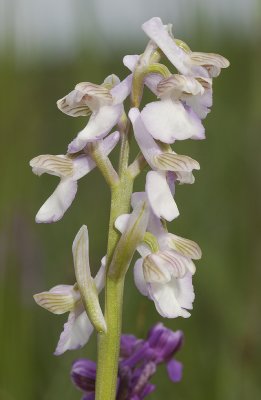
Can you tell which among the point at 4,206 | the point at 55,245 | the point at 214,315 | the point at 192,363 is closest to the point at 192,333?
the point at 192,363

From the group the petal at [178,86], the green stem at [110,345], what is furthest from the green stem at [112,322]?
the petal at [178,86]

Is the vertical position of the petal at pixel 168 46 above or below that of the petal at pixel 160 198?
above

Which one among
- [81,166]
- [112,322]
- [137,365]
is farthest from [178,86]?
[137,365]

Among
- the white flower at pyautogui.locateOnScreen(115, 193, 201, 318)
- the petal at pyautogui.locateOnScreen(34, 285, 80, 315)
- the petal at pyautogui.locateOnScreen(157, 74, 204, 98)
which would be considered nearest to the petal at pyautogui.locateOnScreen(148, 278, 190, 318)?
the white flower at pyautogui.locateOnScreen(115, 193, 201, 318)

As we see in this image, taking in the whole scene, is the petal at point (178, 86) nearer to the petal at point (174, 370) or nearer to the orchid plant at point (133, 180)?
the orchid plant at point (133, 180)

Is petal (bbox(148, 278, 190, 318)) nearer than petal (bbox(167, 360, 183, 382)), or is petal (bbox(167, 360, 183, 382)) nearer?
petal (bbox(148, 278, 190, 318))

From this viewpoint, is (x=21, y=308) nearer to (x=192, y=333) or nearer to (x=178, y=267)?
(x=192, y=333)

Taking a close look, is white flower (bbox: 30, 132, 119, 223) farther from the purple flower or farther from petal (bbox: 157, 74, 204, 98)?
the purple flower
